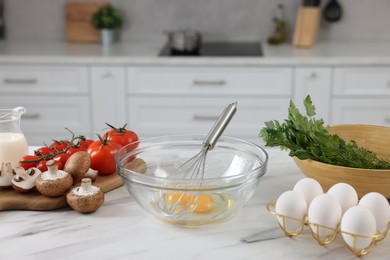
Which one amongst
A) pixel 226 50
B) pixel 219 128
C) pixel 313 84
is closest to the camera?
pixel 219 128

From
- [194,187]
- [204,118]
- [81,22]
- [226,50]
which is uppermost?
[81,22]

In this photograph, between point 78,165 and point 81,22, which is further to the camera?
point 81,22

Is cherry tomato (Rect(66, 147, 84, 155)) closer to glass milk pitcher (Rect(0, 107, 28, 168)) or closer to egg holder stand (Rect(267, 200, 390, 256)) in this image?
glass milk pitcher (Rect(0, 107, 28, 168))

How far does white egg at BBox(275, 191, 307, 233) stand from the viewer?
125 centimetres

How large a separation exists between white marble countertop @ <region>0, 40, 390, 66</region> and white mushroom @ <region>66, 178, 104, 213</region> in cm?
183

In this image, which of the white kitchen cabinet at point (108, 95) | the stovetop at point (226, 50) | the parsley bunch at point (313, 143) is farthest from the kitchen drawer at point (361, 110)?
the parsley bunch at point (313, 143)

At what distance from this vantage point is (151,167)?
61.7 inches

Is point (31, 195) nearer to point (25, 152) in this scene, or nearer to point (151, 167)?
point (25, 152)

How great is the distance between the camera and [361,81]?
10.4ft

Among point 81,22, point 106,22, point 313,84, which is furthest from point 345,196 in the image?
point 81,22

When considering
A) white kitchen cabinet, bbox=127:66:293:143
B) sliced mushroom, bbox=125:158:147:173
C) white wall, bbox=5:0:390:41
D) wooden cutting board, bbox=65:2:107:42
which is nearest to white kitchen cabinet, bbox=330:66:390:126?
white kitchen cabinet, bbox=127:66:293:143

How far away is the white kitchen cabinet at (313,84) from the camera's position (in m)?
3.14

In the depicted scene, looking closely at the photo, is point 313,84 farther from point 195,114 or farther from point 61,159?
point 61,159

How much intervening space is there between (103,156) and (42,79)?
1793mm
